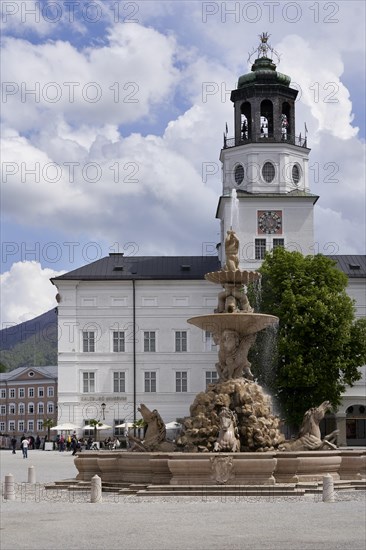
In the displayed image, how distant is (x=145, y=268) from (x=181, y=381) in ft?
28.1

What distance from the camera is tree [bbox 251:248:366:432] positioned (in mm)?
46250

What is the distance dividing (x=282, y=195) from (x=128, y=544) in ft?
175

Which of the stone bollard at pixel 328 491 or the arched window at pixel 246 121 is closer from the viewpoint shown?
the stone bollard at pixel 328 491

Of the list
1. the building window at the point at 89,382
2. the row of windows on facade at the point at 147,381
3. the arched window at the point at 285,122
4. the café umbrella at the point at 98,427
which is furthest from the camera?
the row of windows on facade at the point at 147,381

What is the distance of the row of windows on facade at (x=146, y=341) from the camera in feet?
219

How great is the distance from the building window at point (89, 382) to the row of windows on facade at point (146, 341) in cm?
171

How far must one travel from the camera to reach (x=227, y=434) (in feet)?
70.8

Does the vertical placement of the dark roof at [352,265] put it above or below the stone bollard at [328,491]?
above

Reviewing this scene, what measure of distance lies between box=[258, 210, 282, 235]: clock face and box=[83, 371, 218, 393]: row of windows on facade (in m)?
10.4

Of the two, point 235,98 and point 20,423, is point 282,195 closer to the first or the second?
point 235,98

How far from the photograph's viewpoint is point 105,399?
65938 mm

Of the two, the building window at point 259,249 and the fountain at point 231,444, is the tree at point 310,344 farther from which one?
the fountain at point 231,444

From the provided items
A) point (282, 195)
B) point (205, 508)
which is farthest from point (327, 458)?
point (282, 195)

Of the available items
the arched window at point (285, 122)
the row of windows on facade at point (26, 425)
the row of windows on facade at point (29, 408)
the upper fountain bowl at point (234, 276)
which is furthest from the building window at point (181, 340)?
the row of windows on facade at point (26, 425)
